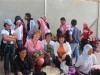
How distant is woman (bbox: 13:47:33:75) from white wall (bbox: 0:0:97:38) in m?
3.91

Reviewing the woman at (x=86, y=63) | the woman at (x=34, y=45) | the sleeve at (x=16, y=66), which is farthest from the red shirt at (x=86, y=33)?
the sleeve at (x=16, y=66)

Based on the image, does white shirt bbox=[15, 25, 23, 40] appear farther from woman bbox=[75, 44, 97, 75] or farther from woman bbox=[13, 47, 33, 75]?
woman bbox=[75, 44, 97, 75]

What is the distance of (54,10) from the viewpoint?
1205cm

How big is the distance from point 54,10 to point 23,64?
4991 mm

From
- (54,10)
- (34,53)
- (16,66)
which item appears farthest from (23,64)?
(54,10)

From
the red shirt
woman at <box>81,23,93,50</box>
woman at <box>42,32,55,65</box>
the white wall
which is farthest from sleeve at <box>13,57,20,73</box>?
the red shirt

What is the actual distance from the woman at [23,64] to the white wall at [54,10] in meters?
3.91

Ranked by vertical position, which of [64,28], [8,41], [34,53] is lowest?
[34,53]

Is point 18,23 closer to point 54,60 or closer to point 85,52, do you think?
point 54,60

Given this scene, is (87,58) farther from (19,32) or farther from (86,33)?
(86,33)

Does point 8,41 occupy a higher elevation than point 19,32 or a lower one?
lower

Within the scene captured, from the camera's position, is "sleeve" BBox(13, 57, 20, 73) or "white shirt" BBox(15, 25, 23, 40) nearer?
"sleeve" BBox(13, 57, 20, 73)

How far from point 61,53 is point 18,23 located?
1.49 metres

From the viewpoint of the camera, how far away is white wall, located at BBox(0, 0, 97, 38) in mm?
11289
